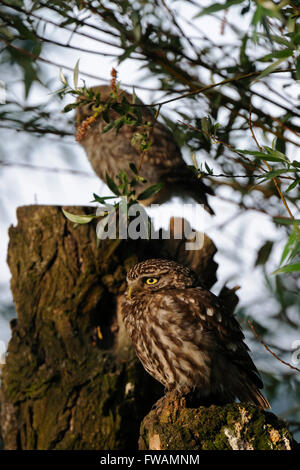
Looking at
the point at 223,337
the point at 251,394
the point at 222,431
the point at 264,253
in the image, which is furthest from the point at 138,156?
the point at 222,431

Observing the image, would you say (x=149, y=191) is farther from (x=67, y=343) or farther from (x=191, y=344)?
(x=67, y=343)

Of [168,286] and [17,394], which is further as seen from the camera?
[17,394]

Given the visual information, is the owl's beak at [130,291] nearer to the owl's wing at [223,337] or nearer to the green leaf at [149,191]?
the owl's wing at [223,337]

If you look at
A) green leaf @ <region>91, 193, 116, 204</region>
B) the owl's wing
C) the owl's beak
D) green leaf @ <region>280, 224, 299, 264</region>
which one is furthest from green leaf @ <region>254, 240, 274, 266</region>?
green leaf @ <region>280, 224, 299, 264</region>

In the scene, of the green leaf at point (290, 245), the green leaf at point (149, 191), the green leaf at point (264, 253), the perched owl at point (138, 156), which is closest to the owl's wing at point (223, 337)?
the green leaf at point (264, 253)

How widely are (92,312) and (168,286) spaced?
803mm

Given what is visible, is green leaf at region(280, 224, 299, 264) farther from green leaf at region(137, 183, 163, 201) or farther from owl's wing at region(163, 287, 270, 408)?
owl's wing at region(163, 287, 270, 408)

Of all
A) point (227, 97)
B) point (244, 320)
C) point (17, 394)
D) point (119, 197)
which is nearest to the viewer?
point (119, 197)

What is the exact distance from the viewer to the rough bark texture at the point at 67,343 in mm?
2555

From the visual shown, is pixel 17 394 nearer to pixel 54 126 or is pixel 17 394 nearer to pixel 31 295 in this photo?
pixel 31 295

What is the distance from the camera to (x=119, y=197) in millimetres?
1646

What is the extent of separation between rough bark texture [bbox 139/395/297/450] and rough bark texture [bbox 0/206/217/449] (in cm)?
102

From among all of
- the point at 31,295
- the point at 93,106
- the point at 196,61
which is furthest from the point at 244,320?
the point at 93,106

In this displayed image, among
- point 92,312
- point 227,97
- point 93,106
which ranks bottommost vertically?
point 92,312
